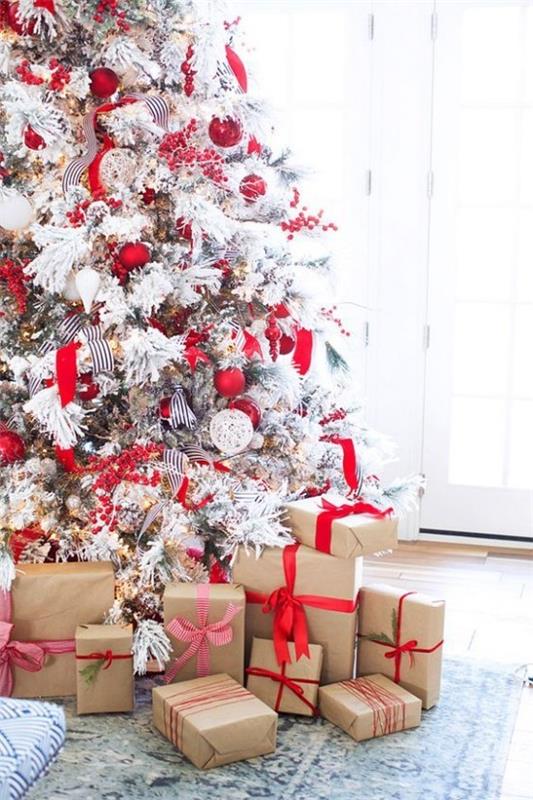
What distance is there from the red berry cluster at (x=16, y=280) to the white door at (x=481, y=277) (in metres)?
1.95

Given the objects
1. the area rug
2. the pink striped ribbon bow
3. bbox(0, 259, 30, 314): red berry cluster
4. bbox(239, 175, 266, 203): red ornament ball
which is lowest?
the area rug

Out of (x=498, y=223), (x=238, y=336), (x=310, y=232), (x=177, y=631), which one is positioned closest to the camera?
(x=177, y=631)

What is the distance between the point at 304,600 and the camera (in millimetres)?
2486

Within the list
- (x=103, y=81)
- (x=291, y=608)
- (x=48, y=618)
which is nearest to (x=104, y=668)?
(x=48, y=618)

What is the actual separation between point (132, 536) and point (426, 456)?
182 centimetres

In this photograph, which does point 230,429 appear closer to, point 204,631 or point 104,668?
point 204,631

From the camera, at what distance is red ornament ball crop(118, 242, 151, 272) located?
2.53 m

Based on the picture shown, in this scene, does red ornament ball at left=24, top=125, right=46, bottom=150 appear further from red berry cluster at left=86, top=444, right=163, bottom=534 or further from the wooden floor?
the wooden floor

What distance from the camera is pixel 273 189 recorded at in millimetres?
2854

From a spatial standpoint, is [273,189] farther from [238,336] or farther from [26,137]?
[26,137]

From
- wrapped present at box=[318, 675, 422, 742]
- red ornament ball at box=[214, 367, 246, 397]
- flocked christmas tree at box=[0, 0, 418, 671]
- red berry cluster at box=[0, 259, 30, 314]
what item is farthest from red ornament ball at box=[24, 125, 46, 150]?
wrapped present at box=[318, 675, 422, 742]

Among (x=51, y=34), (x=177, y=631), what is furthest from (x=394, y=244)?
(x=177, y=631)

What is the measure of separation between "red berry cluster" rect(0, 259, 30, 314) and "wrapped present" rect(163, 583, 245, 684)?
2.71ft

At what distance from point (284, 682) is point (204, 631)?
228 mm
